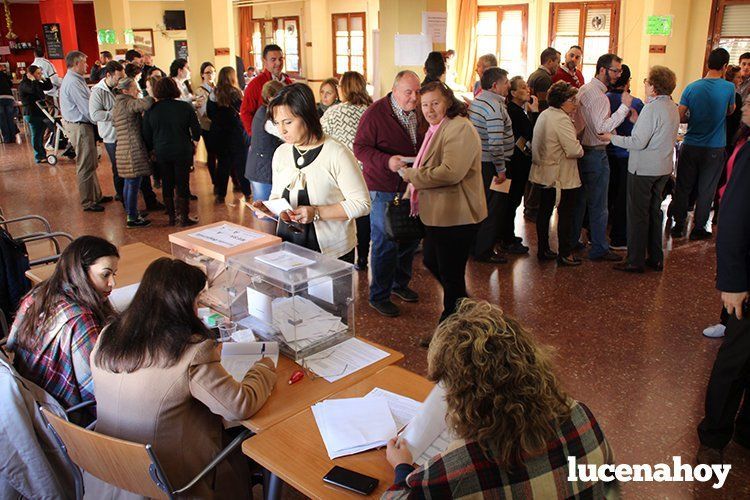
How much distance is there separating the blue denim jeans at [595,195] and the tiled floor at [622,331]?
21cm

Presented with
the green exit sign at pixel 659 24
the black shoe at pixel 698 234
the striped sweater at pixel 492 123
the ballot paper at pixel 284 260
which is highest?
the green exit sign at pixel 659 24

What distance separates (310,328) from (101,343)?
2.47ft

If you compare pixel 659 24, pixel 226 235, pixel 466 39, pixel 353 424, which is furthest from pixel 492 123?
pixel 466 39

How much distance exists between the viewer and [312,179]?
3.04 meters

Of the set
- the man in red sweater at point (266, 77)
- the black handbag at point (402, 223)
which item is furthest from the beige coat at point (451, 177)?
the man in red sweater at point (266, 77)

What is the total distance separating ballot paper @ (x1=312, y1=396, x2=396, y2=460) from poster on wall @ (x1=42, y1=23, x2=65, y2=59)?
18.2 m

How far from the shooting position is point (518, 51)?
1296 cm

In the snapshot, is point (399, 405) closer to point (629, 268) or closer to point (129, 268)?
point (129, 268)

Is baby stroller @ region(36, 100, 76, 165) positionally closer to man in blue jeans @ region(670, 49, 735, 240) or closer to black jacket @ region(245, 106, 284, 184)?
black jacket @ region(245, 106, 284, 184)

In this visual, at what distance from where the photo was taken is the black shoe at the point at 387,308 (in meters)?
4.36

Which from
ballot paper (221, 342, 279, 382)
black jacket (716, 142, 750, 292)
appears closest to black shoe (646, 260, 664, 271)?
black jacket (716, 142, 750, 292)

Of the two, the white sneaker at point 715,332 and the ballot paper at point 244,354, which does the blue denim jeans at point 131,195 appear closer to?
the ballot paper at point 244,354

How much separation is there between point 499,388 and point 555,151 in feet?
12.7

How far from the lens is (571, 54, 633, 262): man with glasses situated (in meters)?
5.09
